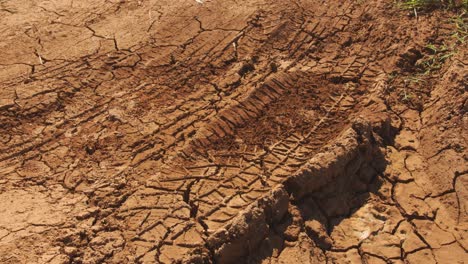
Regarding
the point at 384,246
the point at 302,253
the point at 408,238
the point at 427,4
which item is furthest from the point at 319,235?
the point at 427,4

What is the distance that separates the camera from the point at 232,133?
3434mm

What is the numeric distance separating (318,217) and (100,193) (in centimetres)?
140

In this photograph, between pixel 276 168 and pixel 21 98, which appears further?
pixel 21 98

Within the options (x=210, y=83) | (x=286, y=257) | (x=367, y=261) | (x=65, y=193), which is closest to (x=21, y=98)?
(x=65, y=193)

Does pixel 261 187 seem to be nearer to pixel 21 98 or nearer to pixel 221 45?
pixel 221 45

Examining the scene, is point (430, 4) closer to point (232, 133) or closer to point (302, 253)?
point (232, 133)

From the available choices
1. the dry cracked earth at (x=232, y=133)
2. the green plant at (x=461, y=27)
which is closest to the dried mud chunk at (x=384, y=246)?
the dry cracked earth at (x=232, y=133)

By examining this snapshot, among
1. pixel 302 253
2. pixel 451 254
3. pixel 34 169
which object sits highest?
pixel 34 169

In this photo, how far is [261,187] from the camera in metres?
3.05

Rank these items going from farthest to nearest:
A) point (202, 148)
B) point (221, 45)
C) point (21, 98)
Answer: point (221, 45) < point (21, 98) < point (202, 148)

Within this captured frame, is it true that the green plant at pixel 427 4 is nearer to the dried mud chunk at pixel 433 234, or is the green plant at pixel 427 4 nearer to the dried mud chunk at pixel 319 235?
the dried mud chunk at pixel 433 234

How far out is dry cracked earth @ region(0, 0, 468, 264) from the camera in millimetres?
2896

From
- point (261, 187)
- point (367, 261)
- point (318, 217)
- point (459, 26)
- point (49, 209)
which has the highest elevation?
point (459, 26)

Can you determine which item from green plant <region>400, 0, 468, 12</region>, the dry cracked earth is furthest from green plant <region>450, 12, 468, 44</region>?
green plant <region>400, 0, 468, 12</region>
